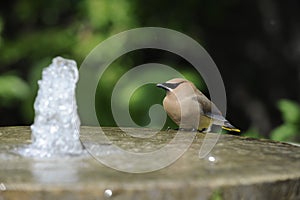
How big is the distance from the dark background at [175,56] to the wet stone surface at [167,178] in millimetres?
2536

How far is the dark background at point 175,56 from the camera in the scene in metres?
4.98

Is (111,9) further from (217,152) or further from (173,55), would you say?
(217,152)

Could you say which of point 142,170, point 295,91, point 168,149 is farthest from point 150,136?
point 295,91

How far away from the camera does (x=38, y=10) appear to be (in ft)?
17.5

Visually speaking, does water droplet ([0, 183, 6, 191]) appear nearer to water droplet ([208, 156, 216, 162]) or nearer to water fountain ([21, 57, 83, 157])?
water fountain ([21, 57, 83, 157])

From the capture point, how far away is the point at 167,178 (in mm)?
1929

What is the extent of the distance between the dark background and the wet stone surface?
254cm

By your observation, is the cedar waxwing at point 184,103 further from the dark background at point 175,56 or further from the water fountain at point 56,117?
the dark background at point 175,56

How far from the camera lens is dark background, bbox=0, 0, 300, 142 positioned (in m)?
4.98

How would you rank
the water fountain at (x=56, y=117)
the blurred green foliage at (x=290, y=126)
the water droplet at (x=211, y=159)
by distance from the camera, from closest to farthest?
1. the water droplet at (x=211, y=159)
2. the water fountain at (x=56, y=117)
3. the blurred green foliage at (x=290, y=126)

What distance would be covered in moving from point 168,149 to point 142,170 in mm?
425

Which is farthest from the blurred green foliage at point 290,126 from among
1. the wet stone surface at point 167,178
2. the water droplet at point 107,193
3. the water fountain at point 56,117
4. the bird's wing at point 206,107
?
the water droplet at point 107,193

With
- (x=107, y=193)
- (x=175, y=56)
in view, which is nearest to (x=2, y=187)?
(x=107, y=193)

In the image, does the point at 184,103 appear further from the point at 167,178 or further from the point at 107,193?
the point at 107,193
